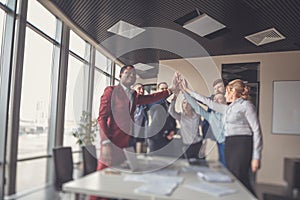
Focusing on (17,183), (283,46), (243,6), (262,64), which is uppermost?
(243,6)

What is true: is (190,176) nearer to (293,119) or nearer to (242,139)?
(242,139)

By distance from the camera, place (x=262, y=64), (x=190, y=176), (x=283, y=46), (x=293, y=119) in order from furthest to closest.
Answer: (x=283, y=46) < (x=262, y=64) < (x=293, y=119) < (x=190, y=176)

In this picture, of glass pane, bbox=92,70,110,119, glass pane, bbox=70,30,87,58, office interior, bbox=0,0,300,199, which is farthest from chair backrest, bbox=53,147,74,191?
glass pane, bbox=70,30,87,58

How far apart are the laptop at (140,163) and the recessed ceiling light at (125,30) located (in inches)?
100.0

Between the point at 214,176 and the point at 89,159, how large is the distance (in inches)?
48.9

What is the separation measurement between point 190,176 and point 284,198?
0.86 m

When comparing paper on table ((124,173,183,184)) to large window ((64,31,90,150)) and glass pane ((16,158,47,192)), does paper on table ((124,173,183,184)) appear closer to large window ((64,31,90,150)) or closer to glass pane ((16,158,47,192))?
glass pane ((16,158,47,192))

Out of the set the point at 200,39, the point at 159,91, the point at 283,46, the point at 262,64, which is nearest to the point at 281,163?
the point at 159,91

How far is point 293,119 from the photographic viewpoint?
12.9 ft

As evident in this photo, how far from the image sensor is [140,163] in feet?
8.04

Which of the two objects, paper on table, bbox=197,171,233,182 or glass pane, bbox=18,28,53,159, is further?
glass pane, bbox=18,28,53,159

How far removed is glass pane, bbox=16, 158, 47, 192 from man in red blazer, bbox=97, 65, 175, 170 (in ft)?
2.72

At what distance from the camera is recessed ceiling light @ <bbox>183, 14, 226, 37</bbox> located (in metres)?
4.41

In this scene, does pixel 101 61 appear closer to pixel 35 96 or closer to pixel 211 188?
pixel 35 96
